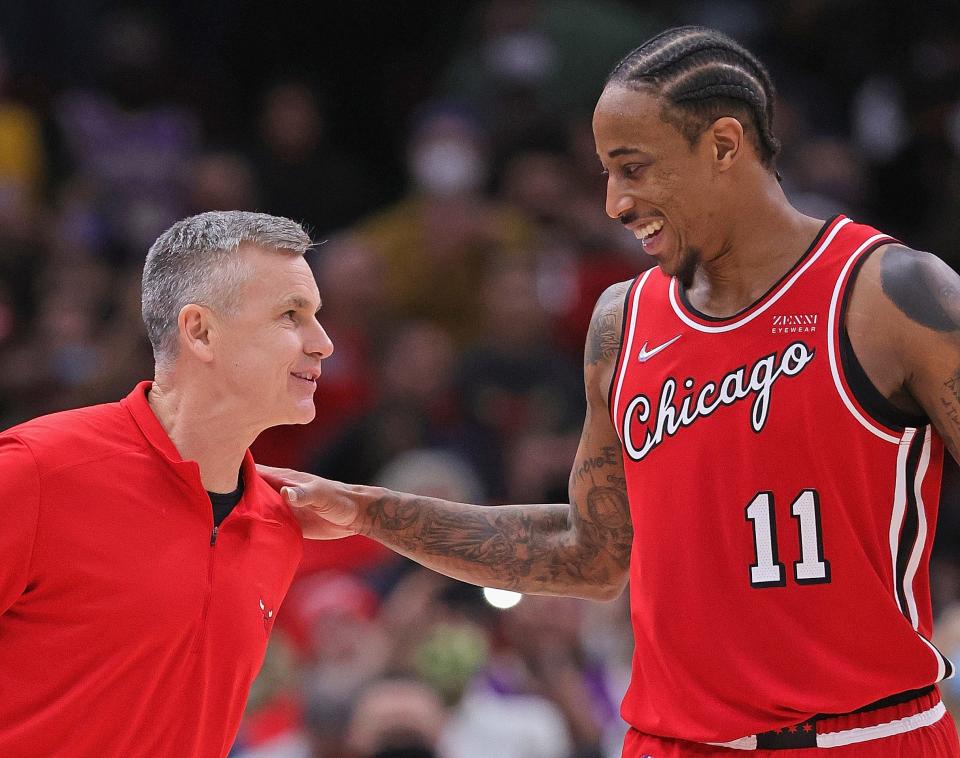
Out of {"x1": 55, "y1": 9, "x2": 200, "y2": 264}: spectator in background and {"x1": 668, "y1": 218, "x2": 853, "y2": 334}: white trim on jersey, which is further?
{"x1": 55, "y1": 9, "x2": 200, "y2": 264}: spectator in background

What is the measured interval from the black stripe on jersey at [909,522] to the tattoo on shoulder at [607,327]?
86 cm

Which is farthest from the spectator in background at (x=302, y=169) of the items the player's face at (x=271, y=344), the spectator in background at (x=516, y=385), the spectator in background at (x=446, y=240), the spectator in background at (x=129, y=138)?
the player's face at (x=271, y=344)

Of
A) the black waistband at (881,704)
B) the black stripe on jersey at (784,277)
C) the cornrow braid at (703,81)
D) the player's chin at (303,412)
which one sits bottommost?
the black waistband at (881,704)

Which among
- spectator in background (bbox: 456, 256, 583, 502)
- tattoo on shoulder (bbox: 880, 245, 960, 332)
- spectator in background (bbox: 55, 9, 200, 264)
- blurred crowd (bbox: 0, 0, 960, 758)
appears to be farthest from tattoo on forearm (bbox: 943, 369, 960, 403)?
spectator in background (bbox: 55, 9, 200, 264)

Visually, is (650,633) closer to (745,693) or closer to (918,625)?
(745,693)

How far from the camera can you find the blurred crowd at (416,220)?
6844 mm

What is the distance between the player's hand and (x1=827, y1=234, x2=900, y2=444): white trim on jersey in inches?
58.0

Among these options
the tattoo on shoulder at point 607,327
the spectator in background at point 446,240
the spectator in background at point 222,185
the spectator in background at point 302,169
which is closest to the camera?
the tattoo on shoulder at point 607,327

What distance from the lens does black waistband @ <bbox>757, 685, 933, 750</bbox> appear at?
348 cm

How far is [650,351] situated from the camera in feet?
12.7

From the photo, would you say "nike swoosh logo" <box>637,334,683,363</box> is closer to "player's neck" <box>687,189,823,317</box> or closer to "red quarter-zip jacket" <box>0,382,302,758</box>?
"player's neck" <box>687,189,823,317</box>

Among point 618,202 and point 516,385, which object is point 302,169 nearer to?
point 516,385

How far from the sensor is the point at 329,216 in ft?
33.7

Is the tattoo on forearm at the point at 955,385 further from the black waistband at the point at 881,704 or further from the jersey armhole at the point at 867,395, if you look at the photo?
the black waistband at the point at 881,704
